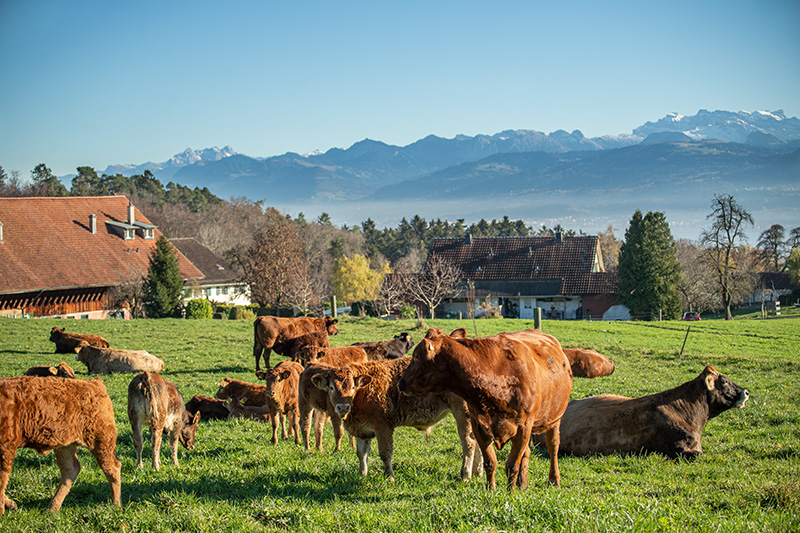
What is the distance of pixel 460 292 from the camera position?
220 feet

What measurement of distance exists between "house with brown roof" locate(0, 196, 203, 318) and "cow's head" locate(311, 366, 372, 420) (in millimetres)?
41105

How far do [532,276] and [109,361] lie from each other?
60405mm

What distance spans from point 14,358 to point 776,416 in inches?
800

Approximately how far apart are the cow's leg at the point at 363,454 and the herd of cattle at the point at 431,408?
0.04ft

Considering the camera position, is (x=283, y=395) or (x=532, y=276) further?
(x=532, y=276)

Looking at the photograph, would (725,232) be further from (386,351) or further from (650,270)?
(386,351)

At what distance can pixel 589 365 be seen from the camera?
18.8 m

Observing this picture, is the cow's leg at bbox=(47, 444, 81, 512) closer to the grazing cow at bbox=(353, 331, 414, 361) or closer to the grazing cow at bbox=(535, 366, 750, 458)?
the grazing cow at bbox=(535, 366, 750, 458)

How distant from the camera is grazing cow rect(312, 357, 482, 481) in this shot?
791 centimetres

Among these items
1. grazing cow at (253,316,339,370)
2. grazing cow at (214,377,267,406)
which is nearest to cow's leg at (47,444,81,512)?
grazing cow at (214,377,267,406)

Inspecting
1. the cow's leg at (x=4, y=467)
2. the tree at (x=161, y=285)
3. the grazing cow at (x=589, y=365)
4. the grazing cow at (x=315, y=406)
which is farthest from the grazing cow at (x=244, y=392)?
the tree at (x=161, y=285)

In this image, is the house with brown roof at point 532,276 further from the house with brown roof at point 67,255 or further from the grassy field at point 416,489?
the grassy field at point 416,489

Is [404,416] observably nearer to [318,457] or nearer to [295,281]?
[318,457]

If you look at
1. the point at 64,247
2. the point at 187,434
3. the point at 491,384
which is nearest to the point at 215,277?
the point at 64,247
